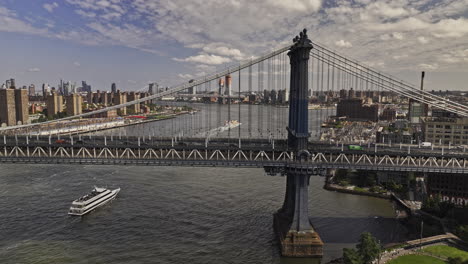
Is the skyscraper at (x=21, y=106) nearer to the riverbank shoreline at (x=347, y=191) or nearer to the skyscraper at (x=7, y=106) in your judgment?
the skyscraper at (x=7, y=106)

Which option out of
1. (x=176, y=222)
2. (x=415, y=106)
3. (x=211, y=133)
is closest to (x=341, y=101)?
(x=415, y=106)

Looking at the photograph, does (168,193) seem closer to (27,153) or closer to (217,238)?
(217,238)

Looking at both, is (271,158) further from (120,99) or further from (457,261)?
(120,99)

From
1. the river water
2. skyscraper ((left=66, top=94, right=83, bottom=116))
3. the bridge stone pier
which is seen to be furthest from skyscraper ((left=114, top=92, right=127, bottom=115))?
the bridge stone pier

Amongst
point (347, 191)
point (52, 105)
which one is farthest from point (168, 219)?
point (52, 105)

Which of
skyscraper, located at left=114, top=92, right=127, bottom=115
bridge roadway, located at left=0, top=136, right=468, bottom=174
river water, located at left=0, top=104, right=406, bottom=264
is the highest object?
skyscraper, located at left=114, top=92, right=127, bottom=115

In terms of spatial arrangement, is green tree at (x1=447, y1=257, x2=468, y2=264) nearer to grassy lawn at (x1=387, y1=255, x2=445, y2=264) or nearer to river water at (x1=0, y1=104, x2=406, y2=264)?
grassy lawn at (x1=387, y1=255, x2=445, y2=264)
